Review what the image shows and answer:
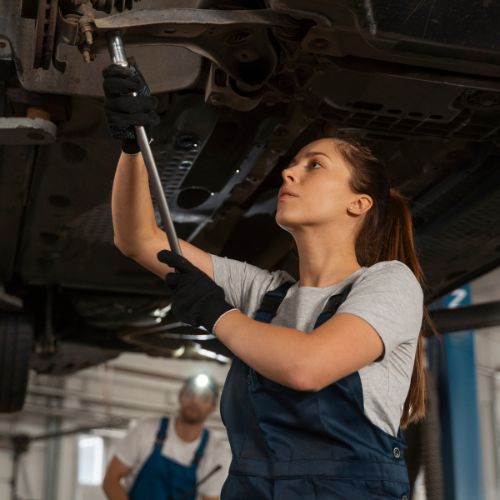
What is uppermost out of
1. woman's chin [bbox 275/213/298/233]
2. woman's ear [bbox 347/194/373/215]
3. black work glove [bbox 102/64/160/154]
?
black work glove [bbox 102/64/160/154]

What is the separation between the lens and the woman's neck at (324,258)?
5.87ft

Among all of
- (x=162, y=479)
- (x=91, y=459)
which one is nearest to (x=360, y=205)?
(x=162, y=479)

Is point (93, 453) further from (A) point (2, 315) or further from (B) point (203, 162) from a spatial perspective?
(B) point (203, 162)

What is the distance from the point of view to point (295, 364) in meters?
1.47

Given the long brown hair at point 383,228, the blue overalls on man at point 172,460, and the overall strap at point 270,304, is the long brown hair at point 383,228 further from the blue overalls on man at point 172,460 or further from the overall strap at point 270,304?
the blue overalls on man at point 172,460

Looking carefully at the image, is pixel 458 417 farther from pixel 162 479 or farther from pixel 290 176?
pixel 290 176

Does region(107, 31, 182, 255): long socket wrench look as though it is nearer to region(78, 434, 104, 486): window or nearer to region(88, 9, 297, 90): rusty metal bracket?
region(88, 9, 297, 90): rusty metal bracket

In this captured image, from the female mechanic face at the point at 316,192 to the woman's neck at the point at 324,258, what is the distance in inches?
1.0

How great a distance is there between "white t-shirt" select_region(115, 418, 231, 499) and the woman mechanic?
2.19m

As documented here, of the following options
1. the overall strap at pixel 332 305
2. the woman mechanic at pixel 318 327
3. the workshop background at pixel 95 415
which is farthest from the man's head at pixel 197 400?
the workshop background at pixel 95 415

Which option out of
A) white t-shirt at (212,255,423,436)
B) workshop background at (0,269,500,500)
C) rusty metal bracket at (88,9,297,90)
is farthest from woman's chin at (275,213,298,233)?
workshop background at (0,269,500,500)

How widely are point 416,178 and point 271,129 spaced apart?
0.48 metres

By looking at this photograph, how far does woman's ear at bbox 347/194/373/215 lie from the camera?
1823mm

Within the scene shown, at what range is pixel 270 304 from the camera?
182cm
